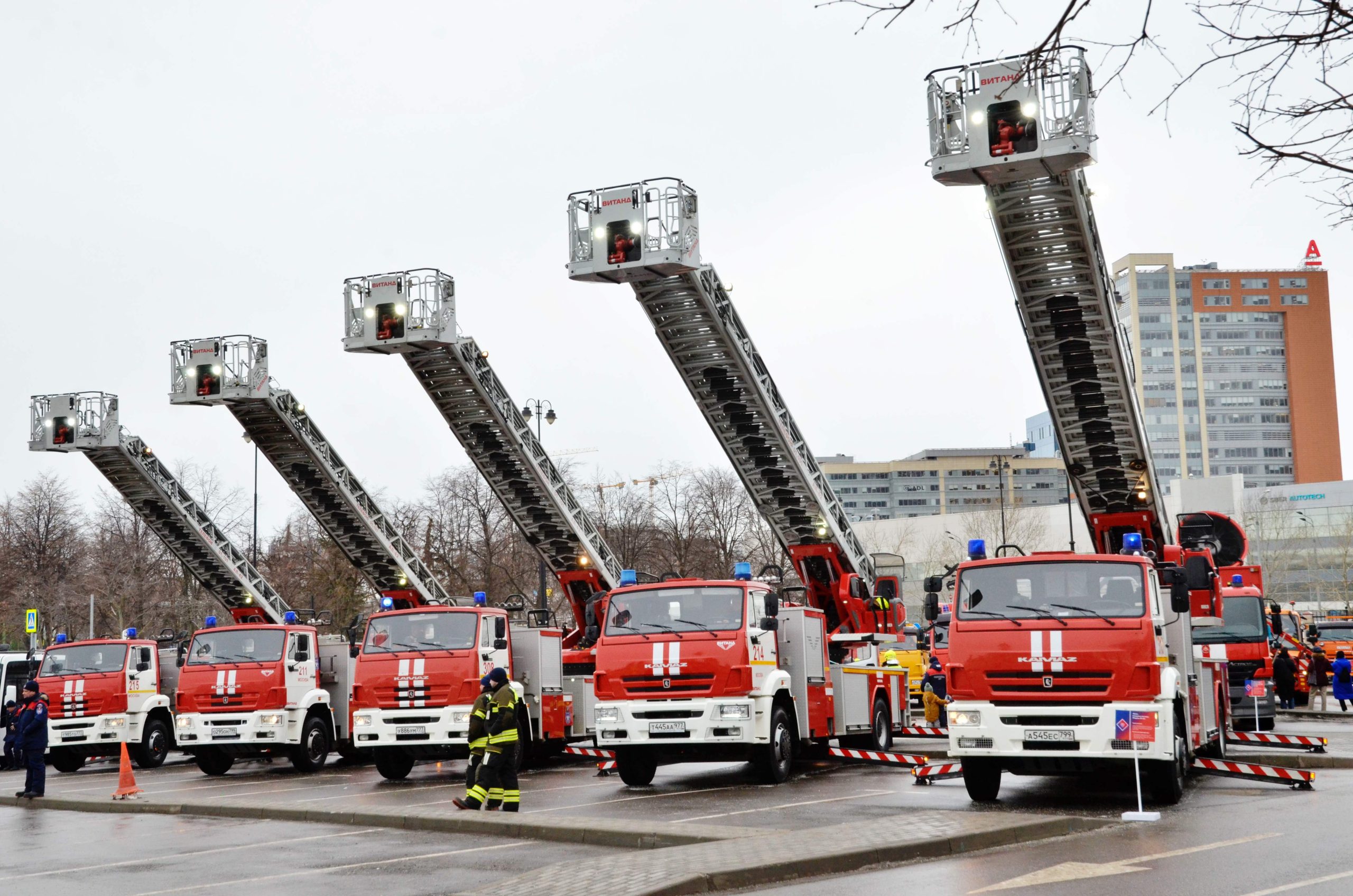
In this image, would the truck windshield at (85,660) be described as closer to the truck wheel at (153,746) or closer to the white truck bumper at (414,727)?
the truck wheel at (153,746)

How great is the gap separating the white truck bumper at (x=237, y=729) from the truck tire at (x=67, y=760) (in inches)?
180

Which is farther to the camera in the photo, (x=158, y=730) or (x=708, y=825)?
(x=158, y=730)

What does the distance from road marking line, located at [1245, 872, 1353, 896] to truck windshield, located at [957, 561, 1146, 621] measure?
4209mm

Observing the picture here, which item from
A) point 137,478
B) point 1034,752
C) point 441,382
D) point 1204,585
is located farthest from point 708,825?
point 137,478

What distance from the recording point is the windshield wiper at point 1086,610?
1283cm

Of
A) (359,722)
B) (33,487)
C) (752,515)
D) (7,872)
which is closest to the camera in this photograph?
(7,872)

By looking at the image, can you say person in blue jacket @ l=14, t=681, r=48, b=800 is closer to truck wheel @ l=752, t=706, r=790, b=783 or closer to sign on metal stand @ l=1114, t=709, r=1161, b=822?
truck wheel @ l=752, t=706, r=790, b=783

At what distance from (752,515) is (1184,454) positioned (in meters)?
105

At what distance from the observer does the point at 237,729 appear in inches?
850

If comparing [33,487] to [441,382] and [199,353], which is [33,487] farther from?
[441,382]

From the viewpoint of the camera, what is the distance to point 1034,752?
1270 centimetres

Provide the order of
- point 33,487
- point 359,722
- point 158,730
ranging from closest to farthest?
point 359,722 → point 158,730 → point 33,487

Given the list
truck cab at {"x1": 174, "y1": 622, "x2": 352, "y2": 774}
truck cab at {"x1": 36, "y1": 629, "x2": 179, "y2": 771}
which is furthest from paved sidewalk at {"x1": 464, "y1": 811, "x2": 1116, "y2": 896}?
truck cab at {"x1": 36, "y1": 629, "x2": 179, "y2": 771}

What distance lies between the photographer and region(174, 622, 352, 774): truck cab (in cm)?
2164
